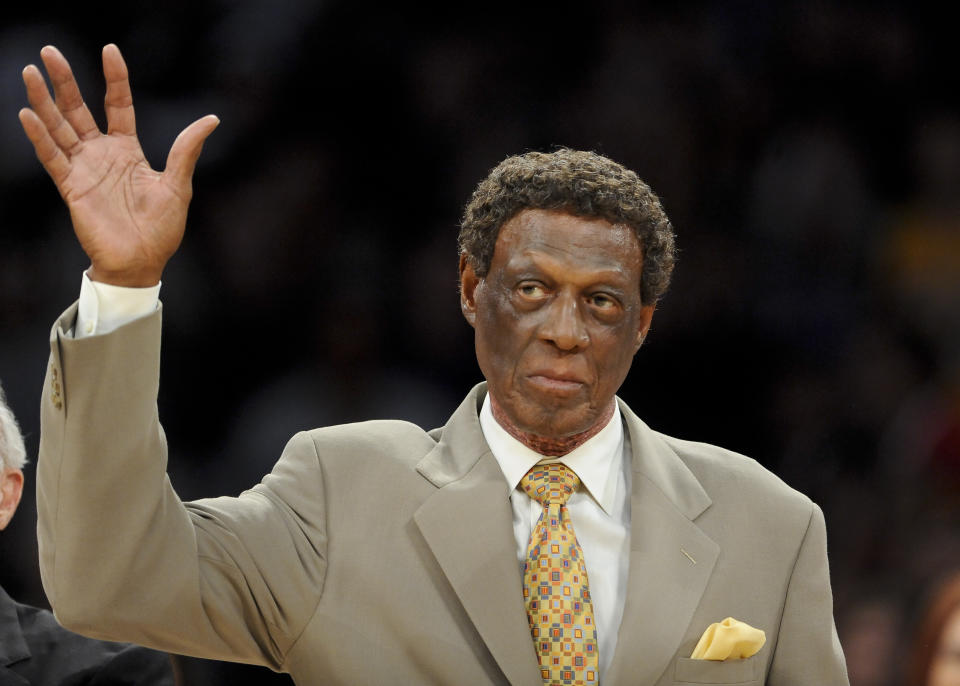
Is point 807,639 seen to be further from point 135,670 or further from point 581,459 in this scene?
point 135,670

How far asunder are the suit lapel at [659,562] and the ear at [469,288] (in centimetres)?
34

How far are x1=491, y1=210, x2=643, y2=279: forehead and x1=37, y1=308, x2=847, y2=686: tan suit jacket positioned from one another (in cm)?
30

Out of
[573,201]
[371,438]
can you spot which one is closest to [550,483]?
[371,438]

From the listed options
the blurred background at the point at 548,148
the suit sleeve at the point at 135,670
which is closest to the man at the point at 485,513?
the suit sleeve at the point at 135,670

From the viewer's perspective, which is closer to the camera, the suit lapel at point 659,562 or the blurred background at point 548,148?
the suit lapel at point 659,562

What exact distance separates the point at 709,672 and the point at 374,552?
1.74 feet

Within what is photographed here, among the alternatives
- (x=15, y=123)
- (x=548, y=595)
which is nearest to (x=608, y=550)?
A: (x=548, y=595)

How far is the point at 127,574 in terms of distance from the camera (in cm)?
168

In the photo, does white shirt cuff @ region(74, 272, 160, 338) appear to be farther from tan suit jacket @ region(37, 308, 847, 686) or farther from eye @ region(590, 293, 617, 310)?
eye @ region(590, 293, 617, 310)

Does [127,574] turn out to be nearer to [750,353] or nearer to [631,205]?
[631,205]

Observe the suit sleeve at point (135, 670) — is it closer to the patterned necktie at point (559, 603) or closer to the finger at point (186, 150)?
the patterned necktie at point (559, 603)

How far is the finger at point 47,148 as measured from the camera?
1.57 m

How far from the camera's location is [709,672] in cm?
195

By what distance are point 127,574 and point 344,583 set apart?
377mm
